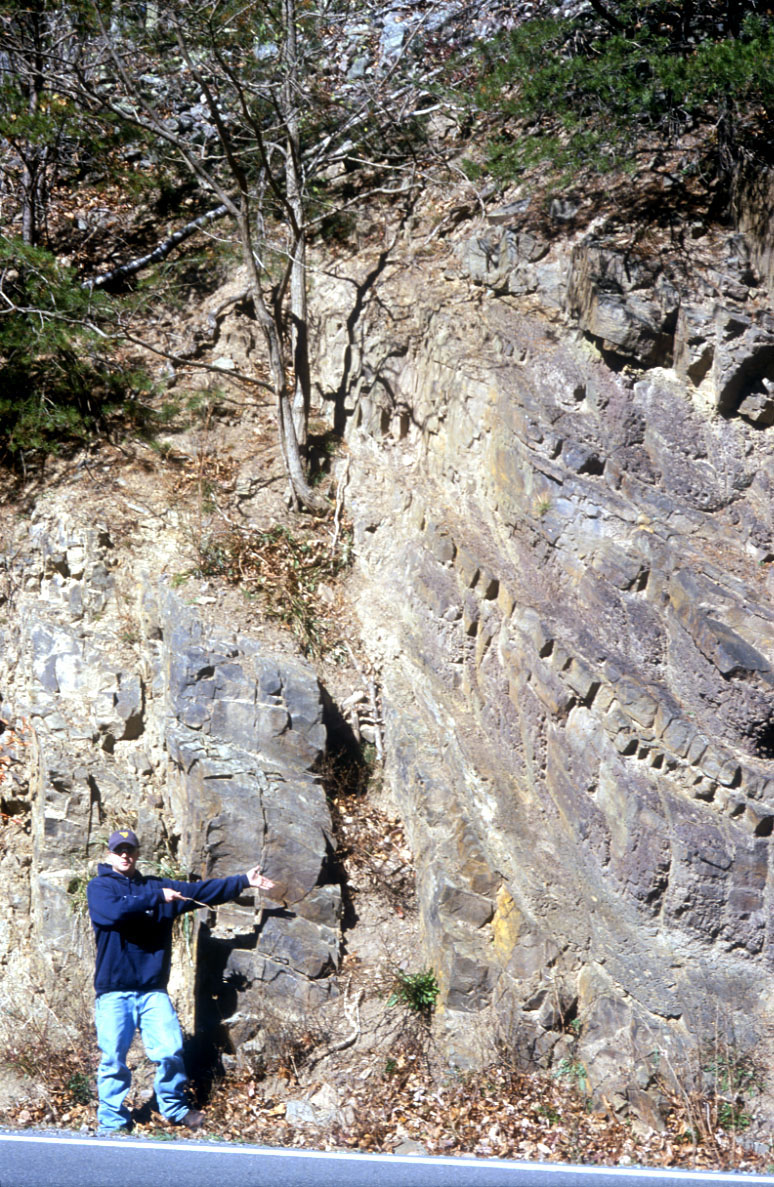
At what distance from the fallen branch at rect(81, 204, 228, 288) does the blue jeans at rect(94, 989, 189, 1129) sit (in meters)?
7.46

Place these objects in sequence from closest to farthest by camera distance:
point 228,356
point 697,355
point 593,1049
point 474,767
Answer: point 593,1049 → point 697,355 → point 474,767 → point 228,356

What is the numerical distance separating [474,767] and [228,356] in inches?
204

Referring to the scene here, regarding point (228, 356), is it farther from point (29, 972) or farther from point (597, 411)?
point (29, 972)

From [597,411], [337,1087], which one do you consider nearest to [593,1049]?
[337,1087]

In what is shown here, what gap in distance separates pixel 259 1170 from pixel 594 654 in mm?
3546

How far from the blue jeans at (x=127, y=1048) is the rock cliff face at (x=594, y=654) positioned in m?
1.88

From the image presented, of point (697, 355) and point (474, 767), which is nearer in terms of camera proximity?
point (697, 355)

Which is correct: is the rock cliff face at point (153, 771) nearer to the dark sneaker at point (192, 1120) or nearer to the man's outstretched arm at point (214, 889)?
the man's outstretched arm at point (214, 889)

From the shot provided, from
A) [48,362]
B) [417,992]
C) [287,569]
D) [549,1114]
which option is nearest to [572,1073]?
[549,1114]

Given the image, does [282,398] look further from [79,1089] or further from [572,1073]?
[572,1073]

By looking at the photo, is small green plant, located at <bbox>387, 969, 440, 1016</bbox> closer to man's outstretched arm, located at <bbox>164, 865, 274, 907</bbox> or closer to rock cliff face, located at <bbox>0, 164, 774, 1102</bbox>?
rock cliff face, located at <bbox>0, 164, 774, 1102</bbox>

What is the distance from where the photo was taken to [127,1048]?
18.2ft

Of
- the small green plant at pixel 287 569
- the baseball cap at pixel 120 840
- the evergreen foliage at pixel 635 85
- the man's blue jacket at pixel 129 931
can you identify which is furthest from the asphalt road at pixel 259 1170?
the evergreen foliage at pixel 635 85

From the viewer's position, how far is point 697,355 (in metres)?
6.34
